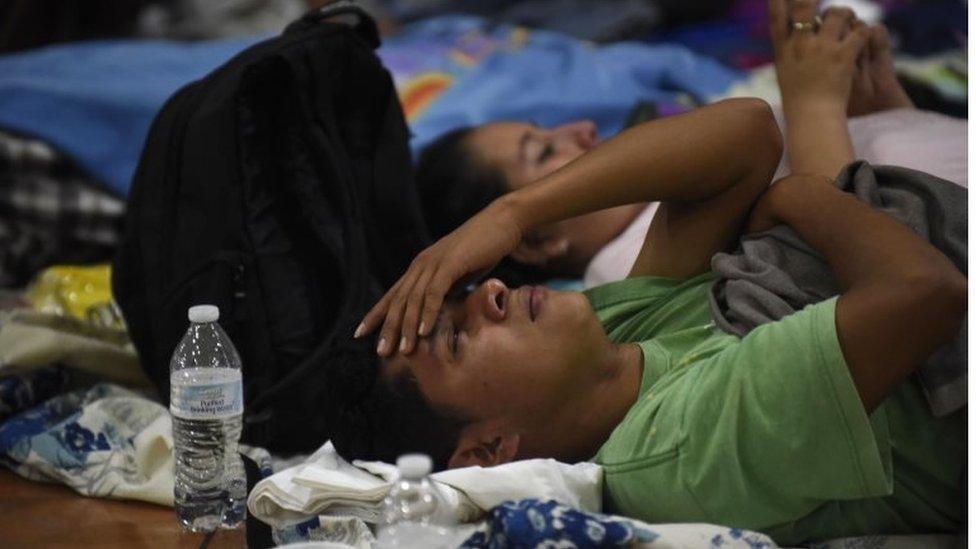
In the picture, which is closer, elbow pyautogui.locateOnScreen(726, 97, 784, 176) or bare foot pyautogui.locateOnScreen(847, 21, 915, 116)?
elbow pyautogui.locateOnScreen(726, 97, 784, 176)

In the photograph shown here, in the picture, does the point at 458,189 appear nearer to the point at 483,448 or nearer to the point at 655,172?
the point at 655,172

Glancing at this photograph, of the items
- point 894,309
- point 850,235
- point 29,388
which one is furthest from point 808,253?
point 29,388

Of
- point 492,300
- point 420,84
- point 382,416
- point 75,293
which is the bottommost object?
point 75,293

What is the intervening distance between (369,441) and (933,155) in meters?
0.86

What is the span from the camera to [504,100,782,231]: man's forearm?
1460 millimetres

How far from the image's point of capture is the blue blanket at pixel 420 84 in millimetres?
2623

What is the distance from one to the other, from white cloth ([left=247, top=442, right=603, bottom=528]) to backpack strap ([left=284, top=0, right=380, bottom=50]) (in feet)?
2.70

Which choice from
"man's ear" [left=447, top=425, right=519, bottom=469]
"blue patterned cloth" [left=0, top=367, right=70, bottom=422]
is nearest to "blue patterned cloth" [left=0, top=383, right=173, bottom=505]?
"blue patterned cloth" [left=0, top=367, right=70, bottom=422]

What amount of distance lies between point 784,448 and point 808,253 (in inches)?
11.3

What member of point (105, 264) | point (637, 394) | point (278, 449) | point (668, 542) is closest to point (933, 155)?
point (637, 394)

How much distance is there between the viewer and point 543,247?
2.17 metres

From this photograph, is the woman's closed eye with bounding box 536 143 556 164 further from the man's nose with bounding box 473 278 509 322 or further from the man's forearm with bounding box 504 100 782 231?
the man's nose with bounding box 473 278 509 322

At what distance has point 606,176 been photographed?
4.82 feet

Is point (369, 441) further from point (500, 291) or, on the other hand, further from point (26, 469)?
point (26, 469)
